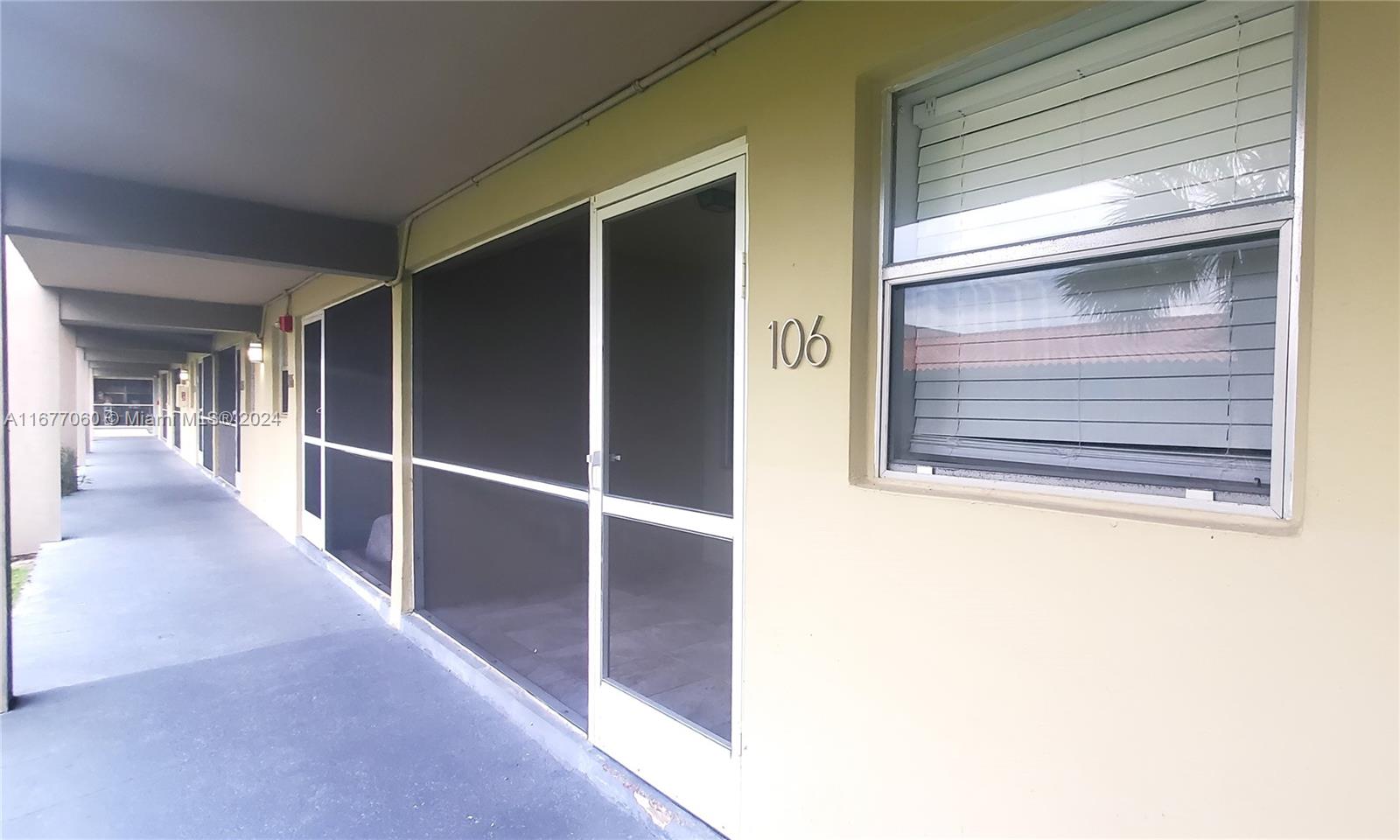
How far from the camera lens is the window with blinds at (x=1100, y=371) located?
1.13 meters

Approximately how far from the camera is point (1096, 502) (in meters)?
1.25

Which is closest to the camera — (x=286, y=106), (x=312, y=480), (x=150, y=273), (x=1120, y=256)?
(x=1120, y=256)

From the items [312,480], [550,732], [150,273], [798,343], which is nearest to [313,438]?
[312,480]

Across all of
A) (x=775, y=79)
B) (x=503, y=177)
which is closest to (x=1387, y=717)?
(x=775, y=79)

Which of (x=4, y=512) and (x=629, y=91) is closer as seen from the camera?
(x=629, y=91)

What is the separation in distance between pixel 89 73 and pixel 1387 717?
3.58 metres

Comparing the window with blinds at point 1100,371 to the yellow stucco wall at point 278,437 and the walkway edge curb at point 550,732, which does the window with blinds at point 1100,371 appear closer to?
the walkway edge curb at point 550,732

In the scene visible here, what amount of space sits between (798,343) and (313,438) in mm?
5671

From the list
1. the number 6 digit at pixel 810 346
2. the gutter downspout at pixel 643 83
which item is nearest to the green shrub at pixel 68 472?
the gutter downspout at pixel 643 83

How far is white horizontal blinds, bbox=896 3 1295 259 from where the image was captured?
1113 millimetres

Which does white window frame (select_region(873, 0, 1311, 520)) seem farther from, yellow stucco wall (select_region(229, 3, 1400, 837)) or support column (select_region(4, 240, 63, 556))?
support column (select_region(4, 240, 63, 556))

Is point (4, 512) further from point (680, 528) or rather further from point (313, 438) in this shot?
point (680, 528)

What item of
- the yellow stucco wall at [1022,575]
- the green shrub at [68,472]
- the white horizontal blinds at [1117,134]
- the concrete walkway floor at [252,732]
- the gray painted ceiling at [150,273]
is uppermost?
the gray painted ceiling at [150,273]

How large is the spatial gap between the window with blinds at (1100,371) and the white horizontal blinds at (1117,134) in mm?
110
